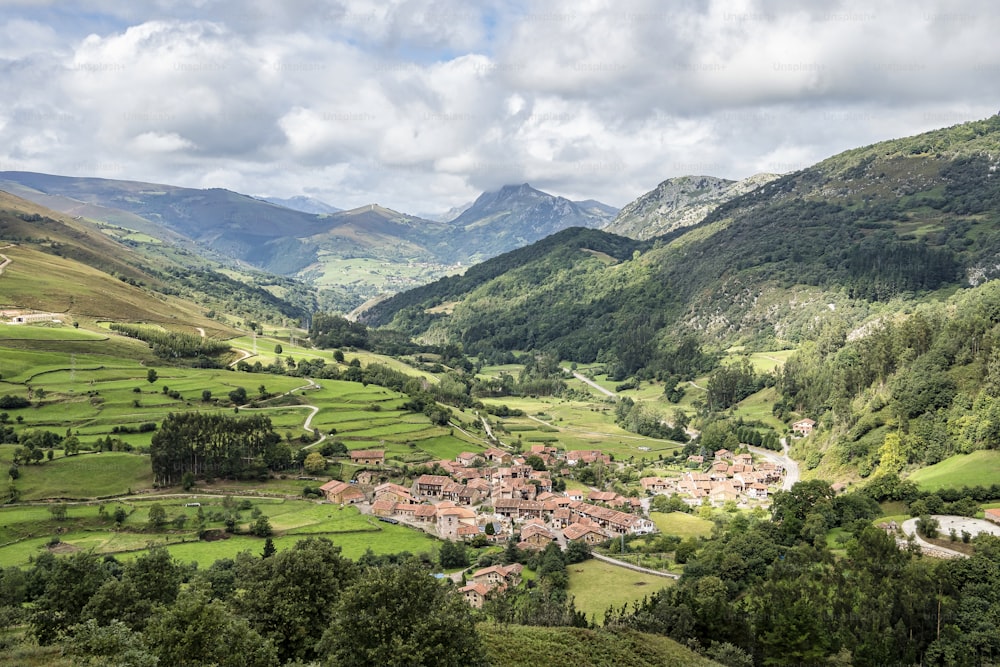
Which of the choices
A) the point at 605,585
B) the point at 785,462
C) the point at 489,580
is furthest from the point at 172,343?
the point at 785,462

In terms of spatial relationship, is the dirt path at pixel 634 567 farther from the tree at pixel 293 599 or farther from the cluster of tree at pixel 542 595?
the tree at pixel 293 599

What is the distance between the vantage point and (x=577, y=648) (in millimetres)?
34281

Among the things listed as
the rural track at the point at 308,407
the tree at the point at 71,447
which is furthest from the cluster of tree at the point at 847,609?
the tree at the point at 71,447

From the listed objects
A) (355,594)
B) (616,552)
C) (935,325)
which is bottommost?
(616,552)

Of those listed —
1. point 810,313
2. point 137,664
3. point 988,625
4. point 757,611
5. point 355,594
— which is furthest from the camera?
point 810,313

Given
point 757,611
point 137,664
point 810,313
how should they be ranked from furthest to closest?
point 810,313, point 757,611, point 137,664

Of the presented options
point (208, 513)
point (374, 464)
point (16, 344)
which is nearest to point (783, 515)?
point (374, 464)

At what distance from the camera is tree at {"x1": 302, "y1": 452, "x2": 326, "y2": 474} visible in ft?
282

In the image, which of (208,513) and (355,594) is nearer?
(355,594)

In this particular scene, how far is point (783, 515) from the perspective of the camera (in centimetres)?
6725

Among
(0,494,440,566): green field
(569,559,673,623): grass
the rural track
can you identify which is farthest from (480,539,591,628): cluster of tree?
the rural track

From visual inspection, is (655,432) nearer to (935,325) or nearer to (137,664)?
(935,325)

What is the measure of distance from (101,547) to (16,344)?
225ft

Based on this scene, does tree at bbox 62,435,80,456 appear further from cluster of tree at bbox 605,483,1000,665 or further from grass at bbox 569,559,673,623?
cluster of tree at bbox 605,483,1000,665
